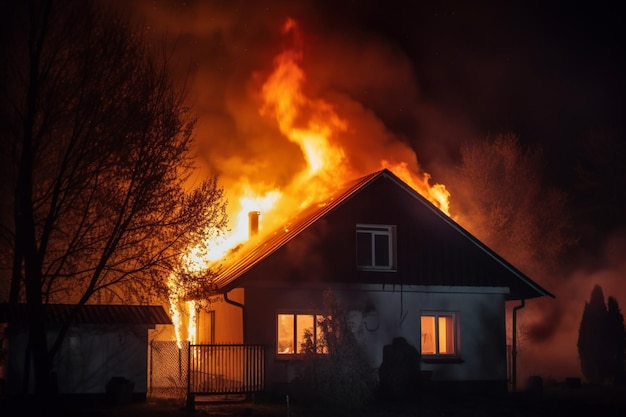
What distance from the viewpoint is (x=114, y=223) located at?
22078 mm

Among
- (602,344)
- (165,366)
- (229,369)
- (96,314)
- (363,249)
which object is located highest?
(363,249)

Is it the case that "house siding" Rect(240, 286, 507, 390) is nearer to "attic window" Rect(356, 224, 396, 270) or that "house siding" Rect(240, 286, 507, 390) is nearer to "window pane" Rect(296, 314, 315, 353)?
"window pane" Rect(296, 314, 315, 353)

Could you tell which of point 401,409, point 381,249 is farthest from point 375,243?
point 401,409

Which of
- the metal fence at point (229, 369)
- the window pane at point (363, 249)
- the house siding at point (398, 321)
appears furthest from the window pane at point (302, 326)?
the window pane at point (363, 249)

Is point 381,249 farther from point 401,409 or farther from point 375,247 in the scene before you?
point 401,409

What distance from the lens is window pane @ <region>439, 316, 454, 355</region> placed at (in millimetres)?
27891

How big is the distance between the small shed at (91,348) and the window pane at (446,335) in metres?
9.42

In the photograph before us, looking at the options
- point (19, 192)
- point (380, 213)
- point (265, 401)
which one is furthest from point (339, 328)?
point (19, 192)

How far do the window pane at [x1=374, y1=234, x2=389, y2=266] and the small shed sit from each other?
24.1ft

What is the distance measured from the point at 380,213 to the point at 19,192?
1205 cm

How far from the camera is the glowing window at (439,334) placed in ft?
90.8

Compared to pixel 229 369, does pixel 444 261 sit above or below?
above

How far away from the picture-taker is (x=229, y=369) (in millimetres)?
24609

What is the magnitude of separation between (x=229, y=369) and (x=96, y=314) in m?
4.49
